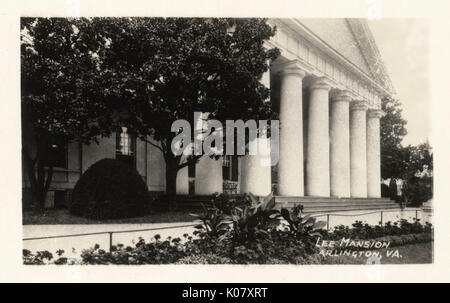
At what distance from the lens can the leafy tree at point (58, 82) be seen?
14.9 metres

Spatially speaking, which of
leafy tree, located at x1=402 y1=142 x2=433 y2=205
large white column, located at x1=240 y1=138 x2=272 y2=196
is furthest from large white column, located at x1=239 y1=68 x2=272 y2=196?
leafy tree, located at x1=402 y1=142 x2=433 y2=205

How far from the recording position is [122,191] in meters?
15.4

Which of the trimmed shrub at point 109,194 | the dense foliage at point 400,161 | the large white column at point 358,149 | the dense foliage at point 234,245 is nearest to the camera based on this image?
the dense foliage at point 234,245

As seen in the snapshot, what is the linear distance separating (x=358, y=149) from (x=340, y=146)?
7.65ft

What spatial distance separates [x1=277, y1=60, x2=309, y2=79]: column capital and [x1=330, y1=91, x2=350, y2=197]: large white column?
572 cm

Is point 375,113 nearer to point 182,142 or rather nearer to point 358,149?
point 358,149

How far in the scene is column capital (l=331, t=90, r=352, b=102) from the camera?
29.3 metres

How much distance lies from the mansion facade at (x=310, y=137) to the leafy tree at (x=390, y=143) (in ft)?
2.16

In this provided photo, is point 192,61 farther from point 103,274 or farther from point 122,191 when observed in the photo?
point 103,274

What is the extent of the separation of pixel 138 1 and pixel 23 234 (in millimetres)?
6635

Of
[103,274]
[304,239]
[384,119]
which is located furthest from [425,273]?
[384,119]

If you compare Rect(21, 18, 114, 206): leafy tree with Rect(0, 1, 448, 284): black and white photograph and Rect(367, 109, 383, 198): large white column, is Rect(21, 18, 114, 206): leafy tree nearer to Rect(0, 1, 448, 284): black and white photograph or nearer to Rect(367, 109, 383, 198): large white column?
Rect(0, 1, 448, 284): black and white photograph

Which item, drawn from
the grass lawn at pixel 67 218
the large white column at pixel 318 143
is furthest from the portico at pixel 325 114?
the grass lawn at pixel 67 218

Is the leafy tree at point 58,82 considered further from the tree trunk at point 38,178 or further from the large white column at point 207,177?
the large white column at point 207,177
